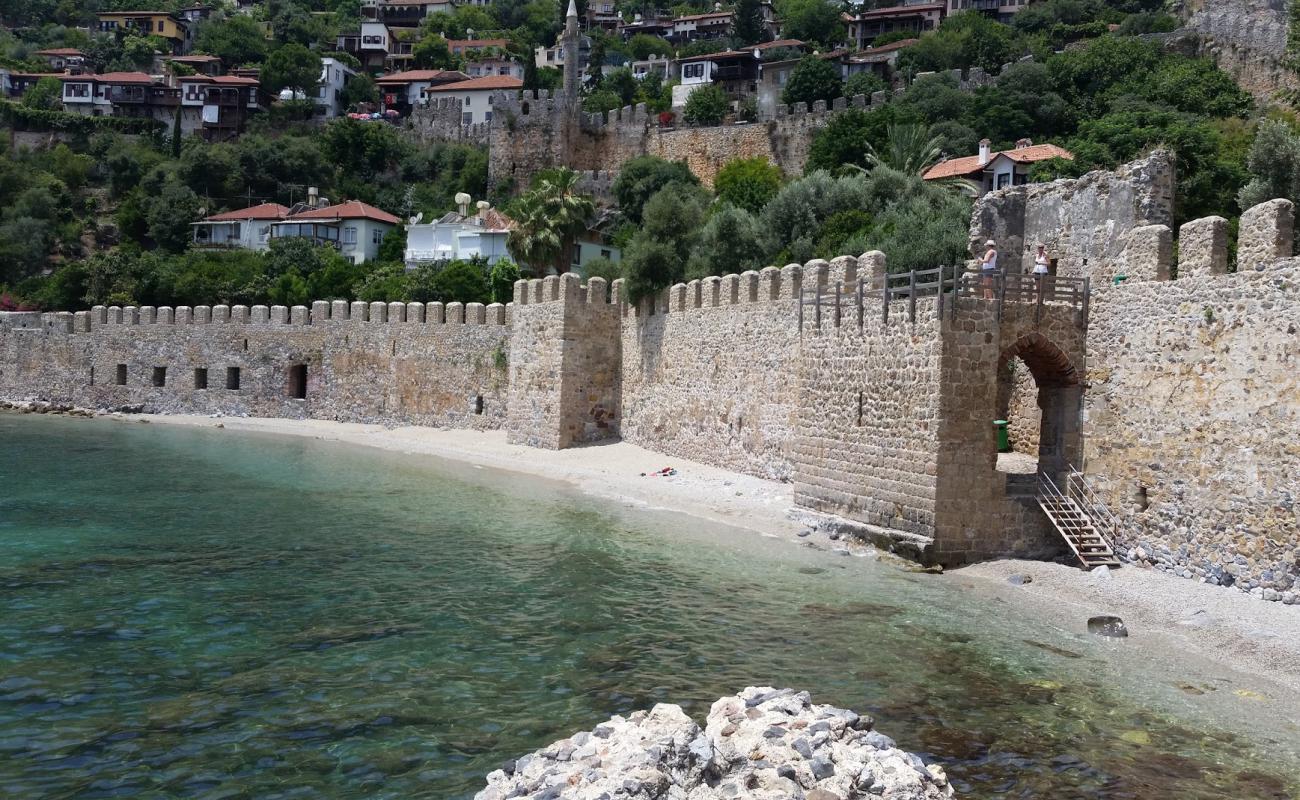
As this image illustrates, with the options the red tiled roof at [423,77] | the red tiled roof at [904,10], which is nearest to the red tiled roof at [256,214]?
the red tiled roof at [423,77]

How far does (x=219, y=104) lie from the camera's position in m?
69.0

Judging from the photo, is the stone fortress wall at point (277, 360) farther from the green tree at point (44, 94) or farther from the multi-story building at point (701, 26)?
the multi-story building at point (701, 26)

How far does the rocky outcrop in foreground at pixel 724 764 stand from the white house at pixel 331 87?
2997 inches

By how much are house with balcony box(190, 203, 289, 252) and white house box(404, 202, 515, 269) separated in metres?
8.86

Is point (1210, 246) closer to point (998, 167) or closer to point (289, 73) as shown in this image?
point (998, 167)

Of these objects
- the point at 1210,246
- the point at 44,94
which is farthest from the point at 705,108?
the point at 1210,246

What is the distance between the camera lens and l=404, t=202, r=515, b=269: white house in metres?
45.0

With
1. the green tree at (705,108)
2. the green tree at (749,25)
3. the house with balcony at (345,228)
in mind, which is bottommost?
the house with balcony at (345,228)

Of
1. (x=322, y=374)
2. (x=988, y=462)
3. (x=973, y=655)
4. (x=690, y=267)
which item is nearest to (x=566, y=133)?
(x=322, y=374)

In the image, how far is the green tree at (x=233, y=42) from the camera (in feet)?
275

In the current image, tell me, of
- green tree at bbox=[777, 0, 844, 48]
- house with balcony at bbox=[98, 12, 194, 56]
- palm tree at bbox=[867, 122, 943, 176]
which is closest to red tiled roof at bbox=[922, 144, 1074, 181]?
palm tree at bbox=[867, 122, 943, 176]

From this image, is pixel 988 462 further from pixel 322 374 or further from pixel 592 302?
pixel 322 374

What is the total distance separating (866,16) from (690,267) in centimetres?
5472

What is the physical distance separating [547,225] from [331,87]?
174 ft
